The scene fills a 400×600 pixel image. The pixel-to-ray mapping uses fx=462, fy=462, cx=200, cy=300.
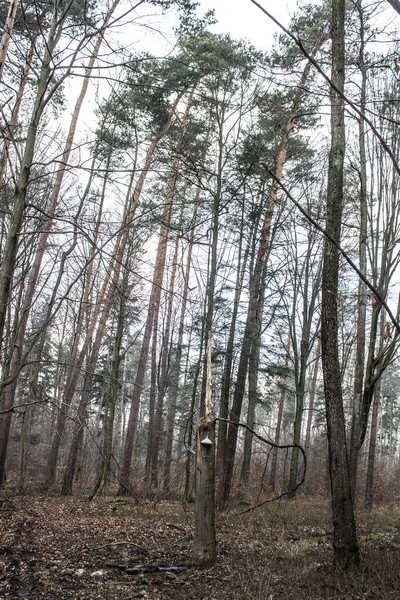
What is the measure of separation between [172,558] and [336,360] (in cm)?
364

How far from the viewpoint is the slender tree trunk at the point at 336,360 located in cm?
557

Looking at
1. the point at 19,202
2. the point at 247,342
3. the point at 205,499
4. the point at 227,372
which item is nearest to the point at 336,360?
the point at 205,499

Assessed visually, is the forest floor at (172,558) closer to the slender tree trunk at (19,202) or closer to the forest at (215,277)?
the forest at (215,277)

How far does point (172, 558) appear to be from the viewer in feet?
21.5

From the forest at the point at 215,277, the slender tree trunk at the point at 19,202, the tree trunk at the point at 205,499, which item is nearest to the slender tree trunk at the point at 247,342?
the forest at the point at 215,277

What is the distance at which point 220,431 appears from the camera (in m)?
11.3

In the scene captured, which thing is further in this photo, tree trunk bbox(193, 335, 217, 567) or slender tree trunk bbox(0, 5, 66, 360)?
tree trunk bbox(193, 335, 217, 567)

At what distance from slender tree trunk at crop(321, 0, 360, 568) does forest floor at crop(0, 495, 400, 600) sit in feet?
1.25

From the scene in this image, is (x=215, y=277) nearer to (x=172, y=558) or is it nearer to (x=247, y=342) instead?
(x=247, y=342)

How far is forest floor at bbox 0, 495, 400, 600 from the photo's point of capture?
16.0 ft

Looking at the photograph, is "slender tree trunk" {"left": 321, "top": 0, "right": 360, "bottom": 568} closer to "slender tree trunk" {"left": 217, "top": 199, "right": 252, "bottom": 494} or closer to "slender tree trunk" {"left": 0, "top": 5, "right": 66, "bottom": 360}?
"slender tree trunk" {"left": 0, "top": 5, "right": 66, "bottom": 360}

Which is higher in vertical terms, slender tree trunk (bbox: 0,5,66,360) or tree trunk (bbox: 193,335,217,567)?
slender tree trunk (bbox: 0,5,66,360)

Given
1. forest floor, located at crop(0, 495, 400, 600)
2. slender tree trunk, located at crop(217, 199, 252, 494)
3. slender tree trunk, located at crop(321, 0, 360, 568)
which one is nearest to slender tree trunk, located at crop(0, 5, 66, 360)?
forest floor, located at crop(0, 495, 400, 600)

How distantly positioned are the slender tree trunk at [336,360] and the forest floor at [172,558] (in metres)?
0.38
